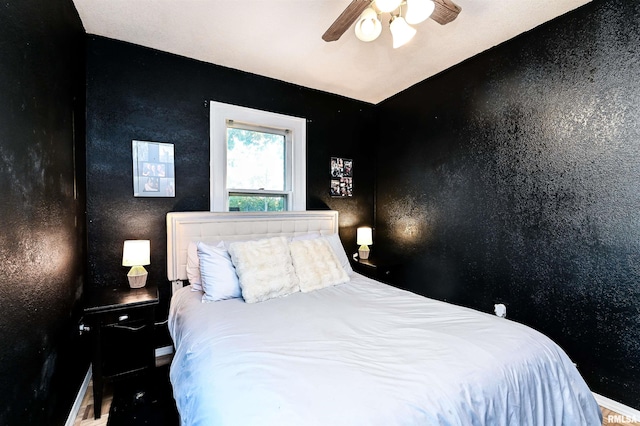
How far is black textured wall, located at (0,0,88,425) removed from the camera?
3.46 feet

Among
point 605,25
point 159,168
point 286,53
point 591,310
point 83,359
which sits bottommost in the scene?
point 83,359

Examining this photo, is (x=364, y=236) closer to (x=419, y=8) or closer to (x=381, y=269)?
(x=381, y=269)

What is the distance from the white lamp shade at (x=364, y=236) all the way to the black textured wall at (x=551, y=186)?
2.15 feet

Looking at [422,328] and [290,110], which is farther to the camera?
[290,110]

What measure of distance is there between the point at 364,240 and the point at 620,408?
234 centimetres

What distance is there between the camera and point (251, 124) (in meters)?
3.00

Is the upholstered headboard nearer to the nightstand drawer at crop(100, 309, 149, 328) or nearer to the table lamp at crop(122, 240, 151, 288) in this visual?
the table lamp at crop(122, 240, 151, 288)

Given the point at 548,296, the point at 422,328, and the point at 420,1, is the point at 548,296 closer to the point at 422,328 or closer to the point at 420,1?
the point at 422,328

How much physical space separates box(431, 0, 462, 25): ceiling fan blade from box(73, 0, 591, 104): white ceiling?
376mm

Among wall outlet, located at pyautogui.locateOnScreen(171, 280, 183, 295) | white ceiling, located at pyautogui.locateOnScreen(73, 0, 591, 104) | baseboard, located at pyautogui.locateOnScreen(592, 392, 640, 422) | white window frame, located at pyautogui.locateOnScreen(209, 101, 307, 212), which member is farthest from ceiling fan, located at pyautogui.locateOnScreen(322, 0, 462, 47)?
baseboard, located at pyautogui.locateOnScreen(592, 392, 640, 422)

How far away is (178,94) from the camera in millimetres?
2619

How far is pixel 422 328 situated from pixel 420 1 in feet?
5.72

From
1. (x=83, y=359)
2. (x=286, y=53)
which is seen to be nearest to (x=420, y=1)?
(x=286, y=53)

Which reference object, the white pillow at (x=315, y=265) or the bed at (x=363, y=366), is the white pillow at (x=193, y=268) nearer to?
the bed at (x=363, y=366)
